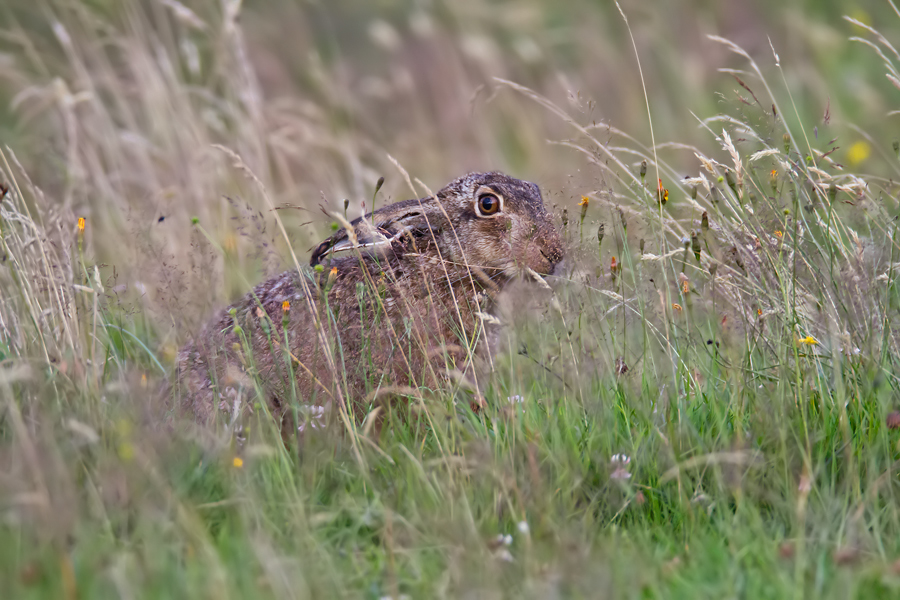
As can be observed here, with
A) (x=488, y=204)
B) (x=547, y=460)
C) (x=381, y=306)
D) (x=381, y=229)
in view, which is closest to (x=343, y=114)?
(x=488, y=204)

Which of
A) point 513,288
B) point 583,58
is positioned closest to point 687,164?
point 583,58

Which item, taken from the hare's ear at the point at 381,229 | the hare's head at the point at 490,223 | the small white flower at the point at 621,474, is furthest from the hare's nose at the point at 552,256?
the small white flower at the point at 621,474

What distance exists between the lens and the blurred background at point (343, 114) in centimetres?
580

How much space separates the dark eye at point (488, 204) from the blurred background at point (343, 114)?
1.40 ft

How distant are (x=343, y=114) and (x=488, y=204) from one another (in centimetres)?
755

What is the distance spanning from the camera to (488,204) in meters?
5.29

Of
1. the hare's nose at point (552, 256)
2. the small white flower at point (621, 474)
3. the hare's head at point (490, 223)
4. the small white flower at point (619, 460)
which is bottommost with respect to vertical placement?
the small white flower at point (619, 460)

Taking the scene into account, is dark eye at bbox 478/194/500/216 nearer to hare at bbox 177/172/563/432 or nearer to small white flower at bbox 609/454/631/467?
hare at bbox 177/172/563/432

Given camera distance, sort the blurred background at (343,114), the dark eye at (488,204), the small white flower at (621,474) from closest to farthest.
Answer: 1. the small white flower at (621,474)
2. the dark eye at (488,204)
3. the blurred background at (343,114)

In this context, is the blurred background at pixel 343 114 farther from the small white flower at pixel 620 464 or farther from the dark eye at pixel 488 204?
the small white flower at pixel 620 464

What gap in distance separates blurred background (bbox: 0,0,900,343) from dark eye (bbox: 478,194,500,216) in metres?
0.43

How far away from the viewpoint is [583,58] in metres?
13.5

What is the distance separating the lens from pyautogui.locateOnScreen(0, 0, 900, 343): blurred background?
19.0ft

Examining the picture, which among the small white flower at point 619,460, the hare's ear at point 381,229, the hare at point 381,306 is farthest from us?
the hare's ear at point 381,229
